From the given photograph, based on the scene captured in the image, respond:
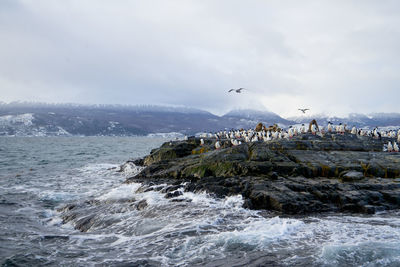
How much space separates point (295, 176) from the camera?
22.2m

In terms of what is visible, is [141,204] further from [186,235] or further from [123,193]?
[186,235]

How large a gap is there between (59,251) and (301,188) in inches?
557

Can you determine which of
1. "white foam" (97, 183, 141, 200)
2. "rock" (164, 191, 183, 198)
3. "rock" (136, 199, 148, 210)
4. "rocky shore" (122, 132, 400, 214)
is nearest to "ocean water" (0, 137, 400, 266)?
"rock" (136, 199, 148, 210)

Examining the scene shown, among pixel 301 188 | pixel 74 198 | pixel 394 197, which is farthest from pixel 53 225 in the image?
pixel 394 197

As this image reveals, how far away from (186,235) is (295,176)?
1201 centimetres

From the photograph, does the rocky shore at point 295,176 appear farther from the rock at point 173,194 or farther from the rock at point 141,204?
the rock at point 141,204

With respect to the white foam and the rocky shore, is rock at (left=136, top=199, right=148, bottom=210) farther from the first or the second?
the white foam

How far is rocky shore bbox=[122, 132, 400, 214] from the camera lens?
56.6ft

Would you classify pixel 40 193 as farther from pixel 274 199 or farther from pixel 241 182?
pixel 274 199

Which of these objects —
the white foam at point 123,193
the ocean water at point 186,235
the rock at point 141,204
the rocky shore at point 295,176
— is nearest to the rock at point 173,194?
the rocky shore at point 295,176

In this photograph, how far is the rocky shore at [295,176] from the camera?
17266 mm

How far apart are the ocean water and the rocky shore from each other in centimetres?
118

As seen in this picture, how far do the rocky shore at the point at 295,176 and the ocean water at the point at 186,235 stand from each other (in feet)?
3.86

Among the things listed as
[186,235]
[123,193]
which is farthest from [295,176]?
[123,193]
